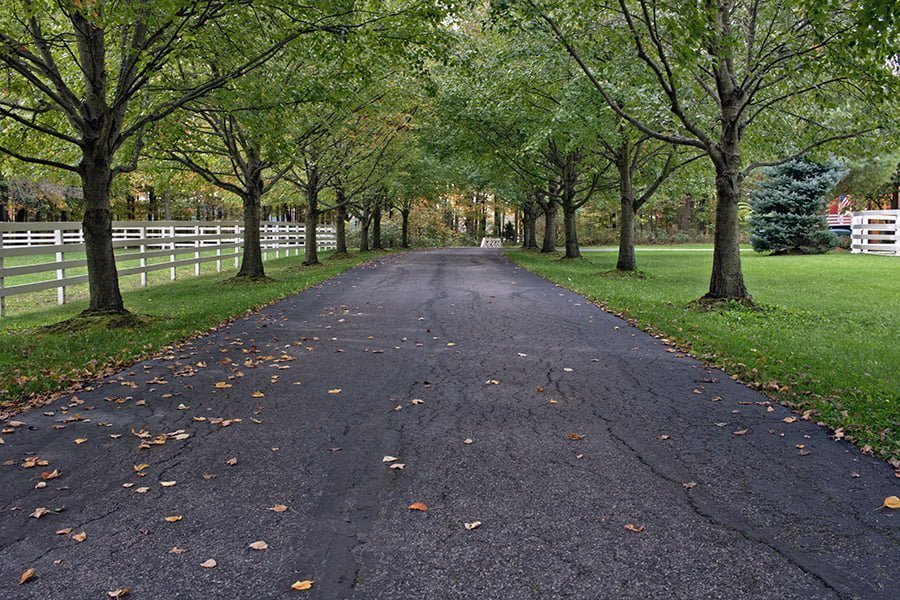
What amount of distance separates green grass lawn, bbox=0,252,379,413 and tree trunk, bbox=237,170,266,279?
1463 mm

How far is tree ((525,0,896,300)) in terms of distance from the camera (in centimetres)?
927

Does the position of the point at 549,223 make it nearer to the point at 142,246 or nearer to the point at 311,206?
the point at 311,206

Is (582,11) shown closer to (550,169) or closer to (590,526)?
(590,526)

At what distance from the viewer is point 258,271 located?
17.0 metres

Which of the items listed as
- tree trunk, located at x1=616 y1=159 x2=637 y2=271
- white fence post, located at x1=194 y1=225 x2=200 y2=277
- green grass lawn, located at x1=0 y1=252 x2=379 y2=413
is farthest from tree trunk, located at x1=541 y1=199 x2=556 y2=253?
green grass lawn, located at x1=0 y1=252 x2=379 y2=413

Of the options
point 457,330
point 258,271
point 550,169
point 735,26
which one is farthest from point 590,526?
point 550,169

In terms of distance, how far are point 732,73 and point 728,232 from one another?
266cm

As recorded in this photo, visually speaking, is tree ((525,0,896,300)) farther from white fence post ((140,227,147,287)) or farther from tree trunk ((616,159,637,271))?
white fence post ((140,227,147,287))

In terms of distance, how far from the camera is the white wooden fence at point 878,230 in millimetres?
Result: 26031

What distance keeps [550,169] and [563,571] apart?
2276 centimetres

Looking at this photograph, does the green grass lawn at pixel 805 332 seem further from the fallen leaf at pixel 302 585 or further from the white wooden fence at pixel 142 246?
the white wooden fence at pixel 142 246

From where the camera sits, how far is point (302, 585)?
266cm

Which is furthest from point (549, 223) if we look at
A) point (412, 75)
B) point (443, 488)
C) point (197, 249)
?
point (443, 488)

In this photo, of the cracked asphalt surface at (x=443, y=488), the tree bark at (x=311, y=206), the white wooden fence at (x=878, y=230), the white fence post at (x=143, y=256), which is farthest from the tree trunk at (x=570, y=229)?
the cracked asphalt surface at (x=443, y=488)
